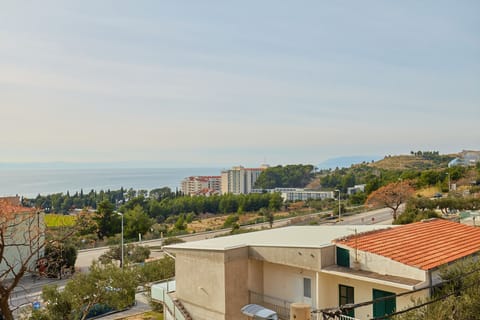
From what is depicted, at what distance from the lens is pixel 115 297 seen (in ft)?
63.3

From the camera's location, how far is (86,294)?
19266 mm

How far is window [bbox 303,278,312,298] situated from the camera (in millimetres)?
14062

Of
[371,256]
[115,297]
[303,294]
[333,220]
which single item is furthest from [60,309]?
[333,220]

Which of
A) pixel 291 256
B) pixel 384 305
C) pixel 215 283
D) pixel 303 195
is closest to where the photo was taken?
pixel 384 305

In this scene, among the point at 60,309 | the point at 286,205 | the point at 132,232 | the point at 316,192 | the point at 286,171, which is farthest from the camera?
the point at 286,171

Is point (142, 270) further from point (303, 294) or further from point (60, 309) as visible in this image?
point (303, 294)

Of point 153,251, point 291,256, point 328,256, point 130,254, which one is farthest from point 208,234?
point 328,256

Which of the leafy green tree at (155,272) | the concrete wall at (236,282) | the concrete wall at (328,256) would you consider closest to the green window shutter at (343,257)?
the concrete wall at (328,256)

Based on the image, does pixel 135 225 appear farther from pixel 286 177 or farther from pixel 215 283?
pixel 286 177

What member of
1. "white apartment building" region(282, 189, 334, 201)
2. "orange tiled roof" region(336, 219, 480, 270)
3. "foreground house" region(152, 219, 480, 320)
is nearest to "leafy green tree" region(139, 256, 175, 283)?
"foreground house" region(152, 219, 480, 320)

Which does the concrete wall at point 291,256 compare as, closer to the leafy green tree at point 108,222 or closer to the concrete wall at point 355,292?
the concrete wall at point 355,292

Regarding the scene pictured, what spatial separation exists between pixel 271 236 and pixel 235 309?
371cm

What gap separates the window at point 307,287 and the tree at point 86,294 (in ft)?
31.2

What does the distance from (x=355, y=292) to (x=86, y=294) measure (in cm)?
1264
